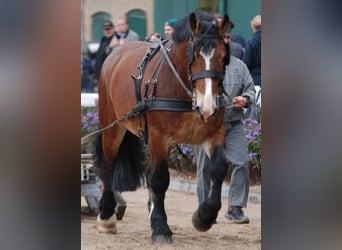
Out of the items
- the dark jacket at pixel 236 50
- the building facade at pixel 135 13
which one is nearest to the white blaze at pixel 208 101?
the dark jacket at pixel 236 50

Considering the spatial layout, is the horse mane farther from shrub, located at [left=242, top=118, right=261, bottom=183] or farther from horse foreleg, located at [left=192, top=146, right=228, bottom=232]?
shrub, located at [left=242, top=118, right=261, bottom=183]

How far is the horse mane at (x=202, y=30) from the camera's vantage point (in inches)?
189

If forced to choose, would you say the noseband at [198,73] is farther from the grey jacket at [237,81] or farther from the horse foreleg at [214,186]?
the grey jacket at [237,81]

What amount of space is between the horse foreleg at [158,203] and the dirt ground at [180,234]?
7 cm

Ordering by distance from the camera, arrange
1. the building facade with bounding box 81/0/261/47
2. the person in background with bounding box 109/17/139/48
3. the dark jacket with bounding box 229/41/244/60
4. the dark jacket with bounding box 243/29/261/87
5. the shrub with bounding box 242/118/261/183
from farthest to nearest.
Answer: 1. the building facade with bounding box 81/0/261/47
2. the person in background with bounding box 109/17/139/48
3. the shrub with bounding box 242/118/261/183
4. the dark jacket with bounding box 229/41/244/60
5. the dark jacket with bounding box 243/29/261/87

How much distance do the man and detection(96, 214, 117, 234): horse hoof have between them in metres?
0.74

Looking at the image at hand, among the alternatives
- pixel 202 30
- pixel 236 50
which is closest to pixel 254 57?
pixel 236 50

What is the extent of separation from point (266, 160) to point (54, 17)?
2.97 ft

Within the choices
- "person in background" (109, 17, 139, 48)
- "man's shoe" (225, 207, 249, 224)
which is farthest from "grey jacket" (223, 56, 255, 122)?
"person in background" (109, 17, 139, 48)

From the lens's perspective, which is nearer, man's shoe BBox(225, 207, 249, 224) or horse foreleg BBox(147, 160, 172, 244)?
horse foreleg BBox(147, 160, 172, 244)

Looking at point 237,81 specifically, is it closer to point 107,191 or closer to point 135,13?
point 107,191

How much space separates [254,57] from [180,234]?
152cm

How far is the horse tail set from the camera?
625 centimetres

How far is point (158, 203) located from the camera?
5297 millimetres
